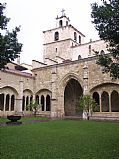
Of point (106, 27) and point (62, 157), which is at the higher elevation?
point (106, 27)

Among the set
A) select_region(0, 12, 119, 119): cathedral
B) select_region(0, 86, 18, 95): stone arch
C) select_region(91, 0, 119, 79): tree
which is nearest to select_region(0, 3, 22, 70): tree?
select_region(91, 0, 119, 79): tree

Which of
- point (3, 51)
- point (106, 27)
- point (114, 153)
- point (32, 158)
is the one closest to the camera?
point (32, 158)

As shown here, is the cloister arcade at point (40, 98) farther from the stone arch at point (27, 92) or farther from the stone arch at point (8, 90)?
the stone arch at point (8, 90)

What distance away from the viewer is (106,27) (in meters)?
7.21

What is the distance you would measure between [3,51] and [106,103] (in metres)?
19.8

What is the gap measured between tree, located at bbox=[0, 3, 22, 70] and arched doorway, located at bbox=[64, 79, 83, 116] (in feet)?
66.5

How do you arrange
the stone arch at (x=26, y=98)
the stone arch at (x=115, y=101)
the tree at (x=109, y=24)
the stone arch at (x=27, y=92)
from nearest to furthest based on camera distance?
the tree at (x=109, y=24) < the stone arch at (x=115, y=101) < the stone arch at (x=26, y=98) < the stone arch at (x=27, y=92)

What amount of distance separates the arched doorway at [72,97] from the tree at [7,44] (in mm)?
20256

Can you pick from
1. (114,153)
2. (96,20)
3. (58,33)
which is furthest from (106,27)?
(58,33)

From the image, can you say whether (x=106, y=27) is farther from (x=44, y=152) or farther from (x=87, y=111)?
(x=87, y=111)

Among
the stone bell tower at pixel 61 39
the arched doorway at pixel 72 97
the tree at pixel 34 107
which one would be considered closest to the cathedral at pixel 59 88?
the arched doorway at pixel 72 97

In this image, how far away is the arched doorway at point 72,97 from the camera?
2934 centimetres

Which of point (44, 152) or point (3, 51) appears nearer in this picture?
point (44, 152)

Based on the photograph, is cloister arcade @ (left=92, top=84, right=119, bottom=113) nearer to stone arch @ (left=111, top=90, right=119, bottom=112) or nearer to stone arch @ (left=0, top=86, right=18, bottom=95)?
stone arch @ (left=111, top=90, right=119, bottom=112)
